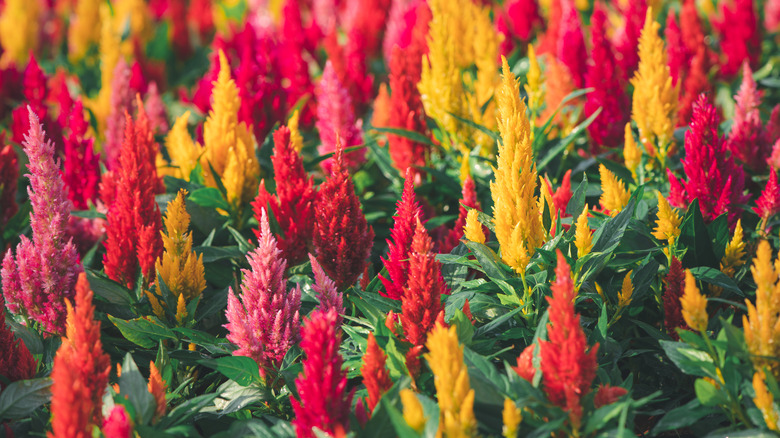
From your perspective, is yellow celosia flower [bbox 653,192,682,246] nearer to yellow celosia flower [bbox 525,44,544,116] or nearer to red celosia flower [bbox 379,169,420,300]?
red celosia flower [bbox 379,169,420,300]

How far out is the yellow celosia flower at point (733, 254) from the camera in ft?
7.73

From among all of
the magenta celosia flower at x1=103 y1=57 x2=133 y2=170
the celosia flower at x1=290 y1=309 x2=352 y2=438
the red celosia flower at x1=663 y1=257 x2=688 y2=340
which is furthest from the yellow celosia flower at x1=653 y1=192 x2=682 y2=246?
the magenta celosia flower at x1=103 y1=57 x2=133 y2=170

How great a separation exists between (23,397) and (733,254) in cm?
229

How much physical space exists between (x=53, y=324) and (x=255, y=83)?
67.8 inches

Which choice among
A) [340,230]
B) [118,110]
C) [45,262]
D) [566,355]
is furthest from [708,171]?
[118,110]

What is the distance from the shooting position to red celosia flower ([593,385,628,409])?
5.89 ft

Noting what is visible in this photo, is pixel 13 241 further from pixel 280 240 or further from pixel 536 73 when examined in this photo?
pixel 536 73

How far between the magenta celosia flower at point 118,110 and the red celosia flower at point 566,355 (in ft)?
8.23

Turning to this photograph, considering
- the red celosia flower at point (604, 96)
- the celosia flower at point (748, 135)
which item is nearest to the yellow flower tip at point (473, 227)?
the red celosia flower at point (604, 96)

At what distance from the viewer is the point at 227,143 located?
10.1 ft

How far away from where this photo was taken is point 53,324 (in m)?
2.40

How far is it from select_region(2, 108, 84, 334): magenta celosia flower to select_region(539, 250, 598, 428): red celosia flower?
163cm

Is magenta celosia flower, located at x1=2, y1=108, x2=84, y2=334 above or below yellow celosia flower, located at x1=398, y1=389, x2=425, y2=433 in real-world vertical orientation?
above

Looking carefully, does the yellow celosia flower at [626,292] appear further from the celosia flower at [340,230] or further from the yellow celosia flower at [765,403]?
the celosia flower at [340,230]
